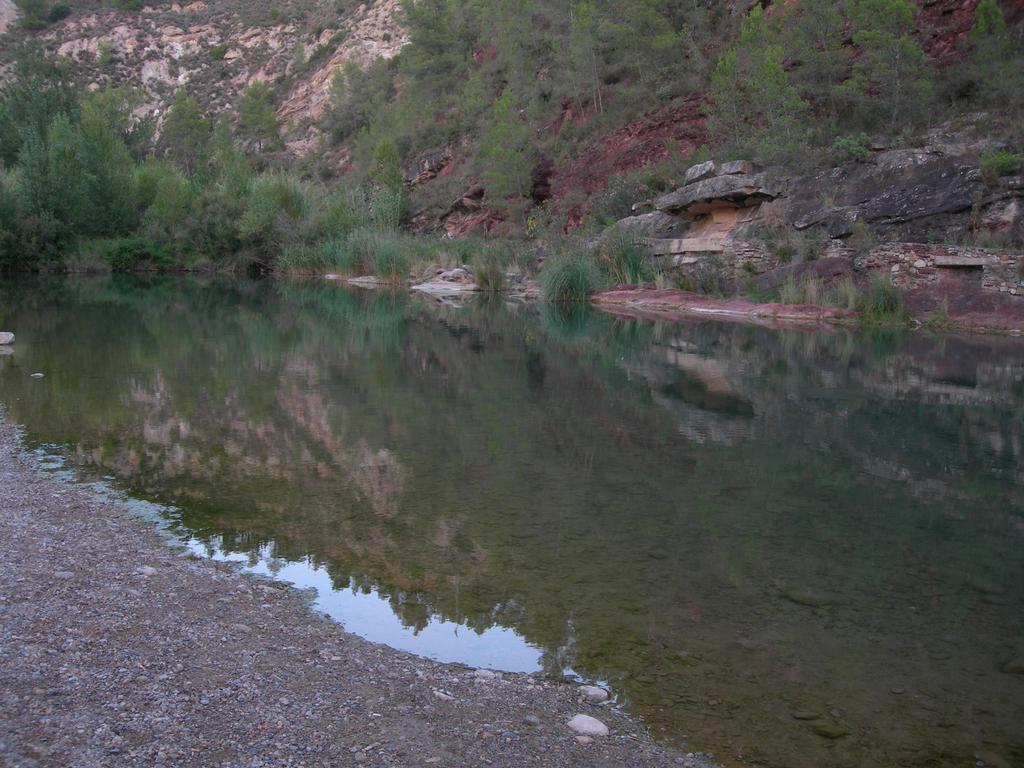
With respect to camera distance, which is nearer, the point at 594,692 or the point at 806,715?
the point at 806,715

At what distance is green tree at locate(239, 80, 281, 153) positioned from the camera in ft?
239

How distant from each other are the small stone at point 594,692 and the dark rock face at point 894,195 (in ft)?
73.3

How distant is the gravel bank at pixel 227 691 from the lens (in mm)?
3561

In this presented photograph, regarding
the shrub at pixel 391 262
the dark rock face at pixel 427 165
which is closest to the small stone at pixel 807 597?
the shrub at pixel 391 262

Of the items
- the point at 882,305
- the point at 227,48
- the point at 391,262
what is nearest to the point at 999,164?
the point at 882,305

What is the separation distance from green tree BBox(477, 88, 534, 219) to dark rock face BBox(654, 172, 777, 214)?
12.0 meters

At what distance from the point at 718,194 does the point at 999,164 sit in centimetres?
868

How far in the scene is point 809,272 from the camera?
25.0 m

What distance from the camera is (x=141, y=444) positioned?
29.7ft

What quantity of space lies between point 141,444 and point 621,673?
20.6 ft

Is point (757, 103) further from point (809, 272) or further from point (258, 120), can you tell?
point (258, 120)

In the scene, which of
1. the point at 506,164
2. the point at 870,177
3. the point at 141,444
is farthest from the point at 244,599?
the point at 506,164

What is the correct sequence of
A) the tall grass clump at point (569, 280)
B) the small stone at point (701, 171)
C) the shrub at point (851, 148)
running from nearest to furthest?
the shrub at point (851, 148) → the tall grass clump at point (569, 280) → the small stone at point (701, 171)

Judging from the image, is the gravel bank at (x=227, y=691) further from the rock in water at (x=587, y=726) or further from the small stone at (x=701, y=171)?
the small stone at (x=701, y=171)
